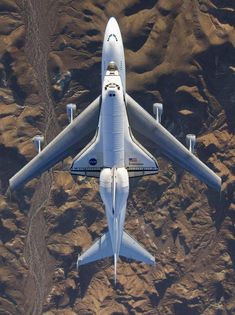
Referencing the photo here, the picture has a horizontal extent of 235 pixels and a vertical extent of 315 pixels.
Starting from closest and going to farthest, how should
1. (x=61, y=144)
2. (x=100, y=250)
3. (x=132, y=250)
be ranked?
(x=100, y=250) < (x=132, y=250) < (x=61, y=144)

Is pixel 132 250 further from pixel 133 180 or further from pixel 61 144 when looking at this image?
pixel 133 180

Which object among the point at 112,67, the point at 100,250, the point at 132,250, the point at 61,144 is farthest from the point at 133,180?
the point at 112,67

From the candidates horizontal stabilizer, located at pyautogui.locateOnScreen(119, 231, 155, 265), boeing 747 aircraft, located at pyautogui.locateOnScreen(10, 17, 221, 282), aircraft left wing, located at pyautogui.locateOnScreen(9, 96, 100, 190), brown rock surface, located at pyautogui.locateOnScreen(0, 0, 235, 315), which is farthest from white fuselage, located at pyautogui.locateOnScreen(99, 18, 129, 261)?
brown rock surface, located at pyautogui.locateOnScreen(0, 0, 235, 315)

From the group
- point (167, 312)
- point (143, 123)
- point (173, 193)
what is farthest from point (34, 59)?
point (167, 312)

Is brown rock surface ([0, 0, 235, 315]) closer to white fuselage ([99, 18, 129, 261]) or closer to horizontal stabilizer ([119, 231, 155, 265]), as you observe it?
horizontal stabilizer ([119, 231, 155, 265])

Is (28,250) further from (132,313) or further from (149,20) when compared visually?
(149,20)

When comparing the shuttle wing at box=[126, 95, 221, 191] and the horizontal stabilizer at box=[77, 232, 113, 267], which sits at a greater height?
the shuttle wing at box=[126, 95, 221, 191]

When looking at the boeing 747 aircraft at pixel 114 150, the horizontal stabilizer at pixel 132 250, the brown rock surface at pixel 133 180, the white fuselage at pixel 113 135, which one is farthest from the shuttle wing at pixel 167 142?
the brown rock surface at pixel 133 180
